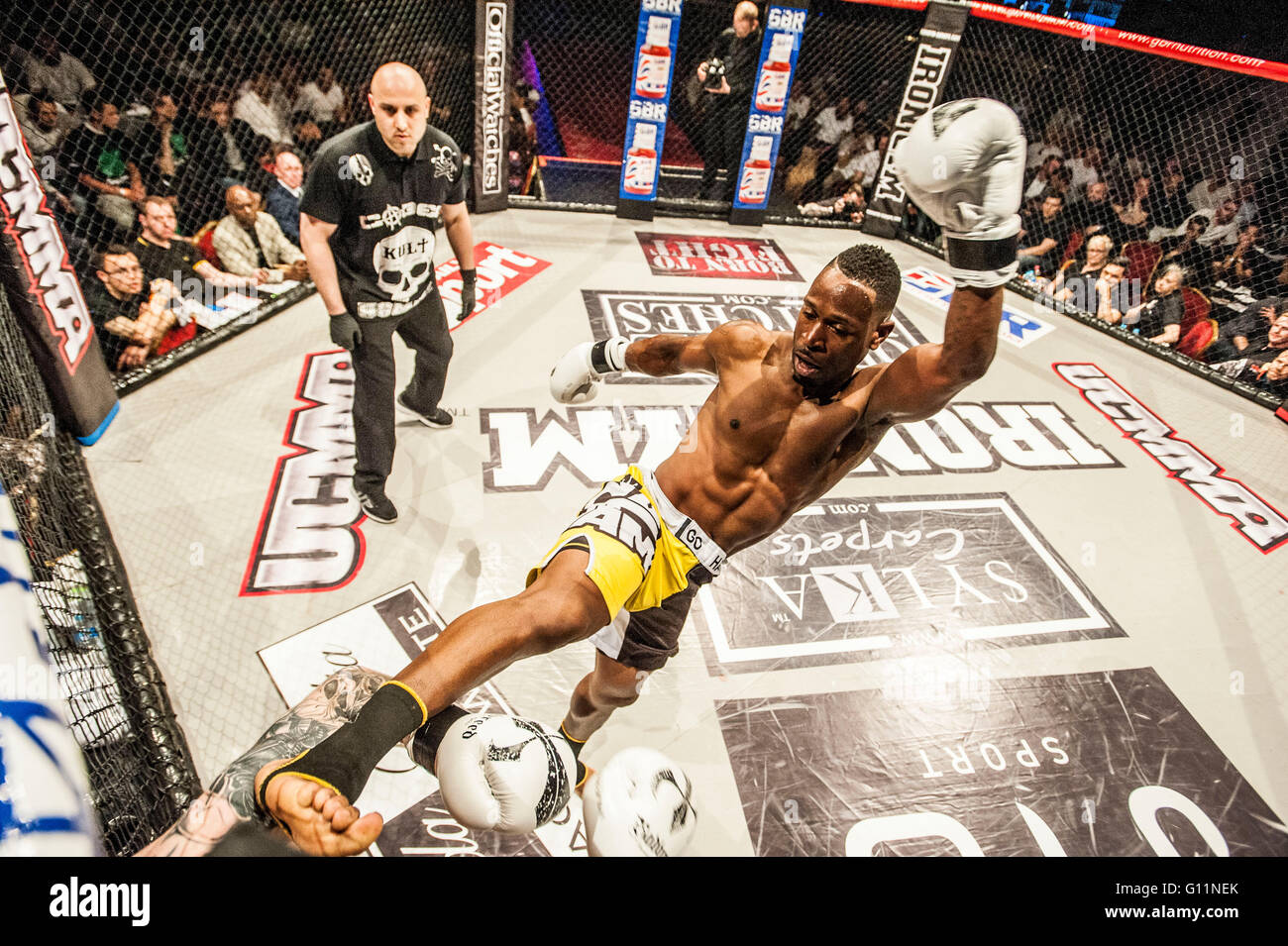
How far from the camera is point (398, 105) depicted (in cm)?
268

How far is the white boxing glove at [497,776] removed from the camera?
56.0 inches

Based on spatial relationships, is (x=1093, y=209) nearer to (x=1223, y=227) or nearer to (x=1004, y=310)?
(x=1223, y=227)

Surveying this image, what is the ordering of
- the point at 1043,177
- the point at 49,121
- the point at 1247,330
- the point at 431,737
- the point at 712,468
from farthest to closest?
the point at 1043,177 → the point at 1247,330 → the point at 49,121 → the point at 712,468 → the point at 431,737

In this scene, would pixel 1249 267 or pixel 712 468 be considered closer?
pixel 712 468

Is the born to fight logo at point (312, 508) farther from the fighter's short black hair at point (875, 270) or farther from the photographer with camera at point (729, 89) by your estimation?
the photographer with camera at point (729, 89)

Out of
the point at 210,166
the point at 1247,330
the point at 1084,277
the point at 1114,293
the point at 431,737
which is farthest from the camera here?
→ the point at 1084,277

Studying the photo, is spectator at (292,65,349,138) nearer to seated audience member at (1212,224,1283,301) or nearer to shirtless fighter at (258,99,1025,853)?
shirtless fighter at (258,99,1025,853)

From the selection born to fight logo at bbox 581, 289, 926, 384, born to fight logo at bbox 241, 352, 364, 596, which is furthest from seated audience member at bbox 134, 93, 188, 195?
born to fight logo at bbox 581, 289, 926, 384


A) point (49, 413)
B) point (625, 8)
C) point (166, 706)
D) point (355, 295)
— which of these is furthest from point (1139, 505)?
point (625, 8)

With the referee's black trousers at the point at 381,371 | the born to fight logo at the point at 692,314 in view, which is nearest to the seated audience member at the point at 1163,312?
the born to fight logo at the point at 692,314

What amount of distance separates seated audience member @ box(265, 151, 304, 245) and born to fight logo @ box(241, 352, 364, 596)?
1.54 metres

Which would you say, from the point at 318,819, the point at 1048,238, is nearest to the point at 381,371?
the point at 318,819

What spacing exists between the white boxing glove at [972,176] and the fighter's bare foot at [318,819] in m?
1.54

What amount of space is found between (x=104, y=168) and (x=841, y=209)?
242 inches
